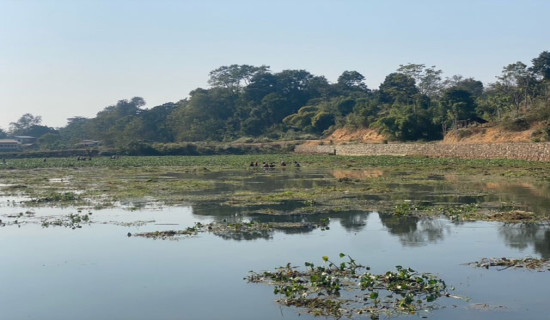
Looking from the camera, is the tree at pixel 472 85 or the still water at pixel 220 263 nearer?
the still water at pixel 220 263

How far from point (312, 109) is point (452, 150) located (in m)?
50.0

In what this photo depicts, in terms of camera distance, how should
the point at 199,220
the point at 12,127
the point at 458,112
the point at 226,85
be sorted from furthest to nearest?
the point at 12,127 → the point at 226,85 → the point at 458,112 → the point at 199,220

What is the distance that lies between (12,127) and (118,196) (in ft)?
443

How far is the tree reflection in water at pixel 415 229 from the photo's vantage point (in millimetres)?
15362

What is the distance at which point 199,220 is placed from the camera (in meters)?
19.3

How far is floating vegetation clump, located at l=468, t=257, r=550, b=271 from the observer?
40.0 feet

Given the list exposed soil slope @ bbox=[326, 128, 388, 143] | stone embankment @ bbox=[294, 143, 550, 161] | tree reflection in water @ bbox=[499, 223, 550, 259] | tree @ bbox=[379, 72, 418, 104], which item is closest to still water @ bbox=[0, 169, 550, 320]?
tree reflection in water @ bbox=[499, 223, 550, 259]

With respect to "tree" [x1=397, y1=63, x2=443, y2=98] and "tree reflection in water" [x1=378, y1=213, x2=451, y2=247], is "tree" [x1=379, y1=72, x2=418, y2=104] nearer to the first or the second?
"tree" [x1=397, y1=63, x2=443, y2=98]

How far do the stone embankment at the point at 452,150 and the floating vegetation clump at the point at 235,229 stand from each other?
27275 mm

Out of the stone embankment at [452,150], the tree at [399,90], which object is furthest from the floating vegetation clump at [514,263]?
the tree at [399,90]

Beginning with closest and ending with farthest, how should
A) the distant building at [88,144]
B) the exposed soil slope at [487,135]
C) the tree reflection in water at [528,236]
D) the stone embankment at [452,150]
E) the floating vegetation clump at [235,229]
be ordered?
the tree reflection in water at [528,236] → the floating vegetation clump at [235,229] → the stone embankment at [452,150] → the exposed soil slope at [487,135] → the distant building at [88,144]

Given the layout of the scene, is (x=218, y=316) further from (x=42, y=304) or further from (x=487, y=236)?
(x=487, y=236)

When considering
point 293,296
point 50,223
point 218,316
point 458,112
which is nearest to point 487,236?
point 293,296

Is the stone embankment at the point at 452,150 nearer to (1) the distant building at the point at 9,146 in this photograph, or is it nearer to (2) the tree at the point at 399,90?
(2) the tree at the point at 399,90
